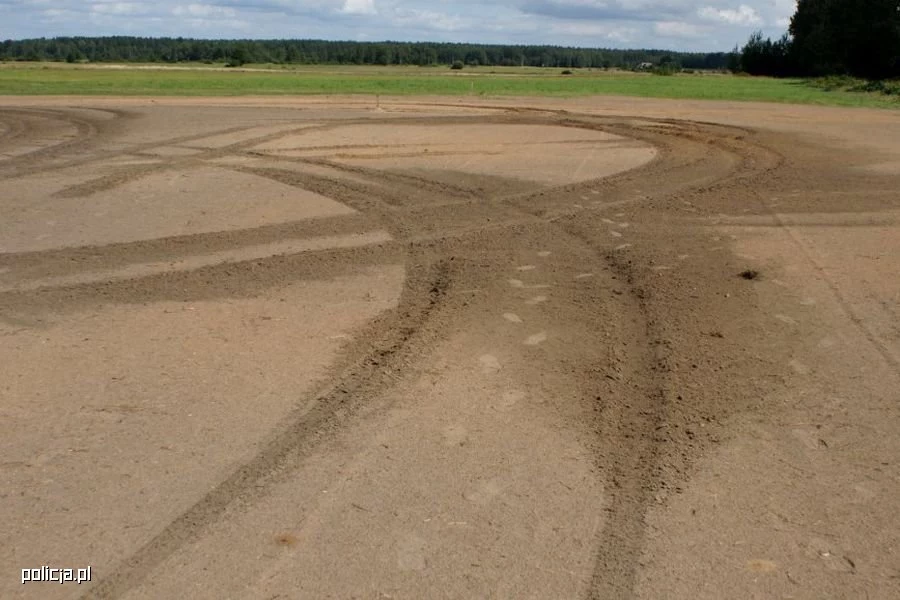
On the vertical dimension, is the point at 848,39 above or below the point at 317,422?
above

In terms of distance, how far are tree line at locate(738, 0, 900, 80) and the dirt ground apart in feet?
227

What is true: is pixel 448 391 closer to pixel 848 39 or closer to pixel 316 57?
pixel 848 39

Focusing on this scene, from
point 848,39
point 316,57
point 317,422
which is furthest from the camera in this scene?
point 316,57

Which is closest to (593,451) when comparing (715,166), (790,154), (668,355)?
(668,355)

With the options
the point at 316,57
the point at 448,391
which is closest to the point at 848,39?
the point at 448,391

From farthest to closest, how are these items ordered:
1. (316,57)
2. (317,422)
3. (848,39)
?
(316,57) → (848,39) → (317,422)

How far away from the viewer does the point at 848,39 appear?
80.6 m

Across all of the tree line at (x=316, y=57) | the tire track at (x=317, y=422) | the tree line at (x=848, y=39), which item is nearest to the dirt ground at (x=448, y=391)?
the tire track at (x=317, y=422)

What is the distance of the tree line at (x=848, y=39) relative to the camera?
77062 mm

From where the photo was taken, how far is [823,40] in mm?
83062

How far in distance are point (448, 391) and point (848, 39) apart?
273 ft

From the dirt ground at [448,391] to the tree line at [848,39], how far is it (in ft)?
227

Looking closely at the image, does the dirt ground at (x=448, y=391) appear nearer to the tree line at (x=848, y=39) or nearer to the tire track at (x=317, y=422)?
the tire track at (x=317, y=422)

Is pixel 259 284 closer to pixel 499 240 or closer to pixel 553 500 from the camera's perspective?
pixel 499 240
